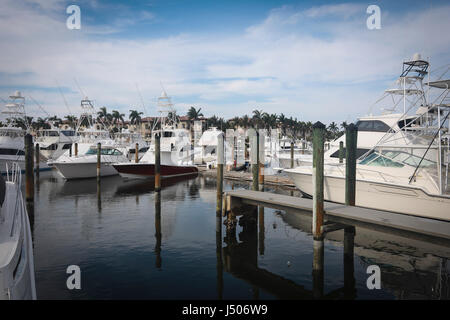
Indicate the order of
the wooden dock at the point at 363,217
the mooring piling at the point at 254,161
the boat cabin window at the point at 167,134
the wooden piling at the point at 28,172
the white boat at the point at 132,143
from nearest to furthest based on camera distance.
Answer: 1. the wooden dock at the point at 363,217
2. the wooden piling at the point at 28,172
3. the mooring piling at the point at 254,161
4. the boat cabin window at the point at 167,134
5. the white boat at the point at 132,143

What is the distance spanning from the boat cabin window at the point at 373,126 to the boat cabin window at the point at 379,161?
136 inches

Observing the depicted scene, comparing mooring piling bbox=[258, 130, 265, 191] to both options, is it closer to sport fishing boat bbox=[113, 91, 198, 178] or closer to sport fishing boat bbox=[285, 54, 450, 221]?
sport fishing boat bbox=[285, 54, 450, 221]

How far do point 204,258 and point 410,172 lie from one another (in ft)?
30.1

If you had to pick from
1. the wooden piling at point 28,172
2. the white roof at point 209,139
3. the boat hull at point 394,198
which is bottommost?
the boat hull at point 394,198

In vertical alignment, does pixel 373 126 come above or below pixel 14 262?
above

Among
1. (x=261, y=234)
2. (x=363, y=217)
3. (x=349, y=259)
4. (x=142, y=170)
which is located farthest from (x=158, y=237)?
(x=142, y=170)

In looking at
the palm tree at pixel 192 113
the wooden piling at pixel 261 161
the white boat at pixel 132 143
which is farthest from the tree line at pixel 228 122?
the wooden piling at pixel 261 161

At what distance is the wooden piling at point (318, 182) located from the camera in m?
8.01

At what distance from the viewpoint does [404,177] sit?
42.0ft

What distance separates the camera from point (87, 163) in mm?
27344

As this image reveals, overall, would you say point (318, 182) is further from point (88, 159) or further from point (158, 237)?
point (88, 159)

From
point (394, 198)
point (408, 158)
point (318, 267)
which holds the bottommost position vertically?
point (318, 267)

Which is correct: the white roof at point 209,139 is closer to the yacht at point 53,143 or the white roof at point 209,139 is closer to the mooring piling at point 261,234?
the yacht at point 53,143
